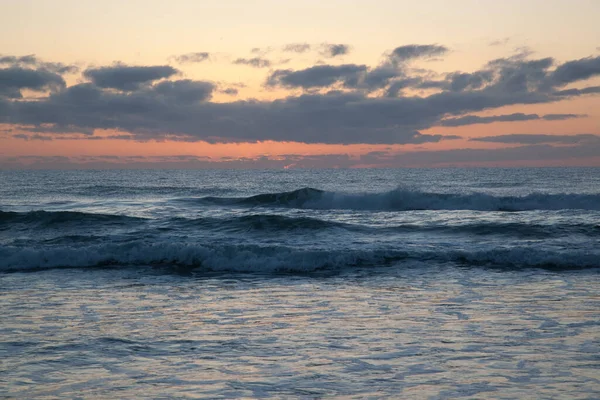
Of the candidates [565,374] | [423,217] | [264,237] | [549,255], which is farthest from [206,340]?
[423,217]

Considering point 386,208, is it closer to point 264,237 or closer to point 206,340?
point 264,237

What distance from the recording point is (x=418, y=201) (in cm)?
3666

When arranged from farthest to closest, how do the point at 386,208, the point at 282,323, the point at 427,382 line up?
the point at 386,208 → the point at 282,323 → the point at 427,382

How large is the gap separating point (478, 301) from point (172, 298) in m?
6.05

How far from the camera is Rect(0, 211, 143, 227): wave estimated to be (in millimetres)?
26047

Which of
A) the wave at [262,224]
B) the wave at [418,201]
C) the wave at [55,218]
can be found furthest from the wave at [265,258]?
the wave at [418,201]

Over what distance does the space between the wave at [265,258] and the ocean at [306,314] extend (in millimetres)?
56

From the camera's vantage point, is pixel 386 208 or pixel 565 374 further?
pixel 386 208

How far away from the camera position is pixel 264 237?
22.4m

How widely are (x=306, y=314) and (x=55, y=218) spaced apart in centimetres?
1982

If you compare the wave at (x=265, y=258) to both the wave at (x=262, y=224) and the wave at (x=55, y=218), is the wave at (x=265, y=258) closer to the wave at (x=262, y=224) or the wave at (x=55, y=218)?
the wave at (x=262, y=224)

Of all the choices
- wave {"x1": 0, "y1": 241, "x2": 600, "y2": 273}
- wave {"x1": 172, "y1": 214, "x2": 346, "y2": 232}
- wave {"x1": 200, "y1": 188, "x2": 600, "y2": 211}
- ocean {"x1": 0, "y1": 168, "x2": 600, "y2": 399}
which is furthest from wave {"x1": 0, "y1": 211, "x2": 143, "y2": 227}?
wave {"x1": 200, "y1": 188, "x2": 600, "y2": 211}

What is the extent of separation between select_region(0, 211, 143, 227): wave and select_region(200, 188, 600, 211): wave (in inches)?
516

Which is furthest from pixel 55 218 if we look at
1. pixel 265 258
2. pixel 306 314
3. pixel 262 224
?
pixel 306 314
